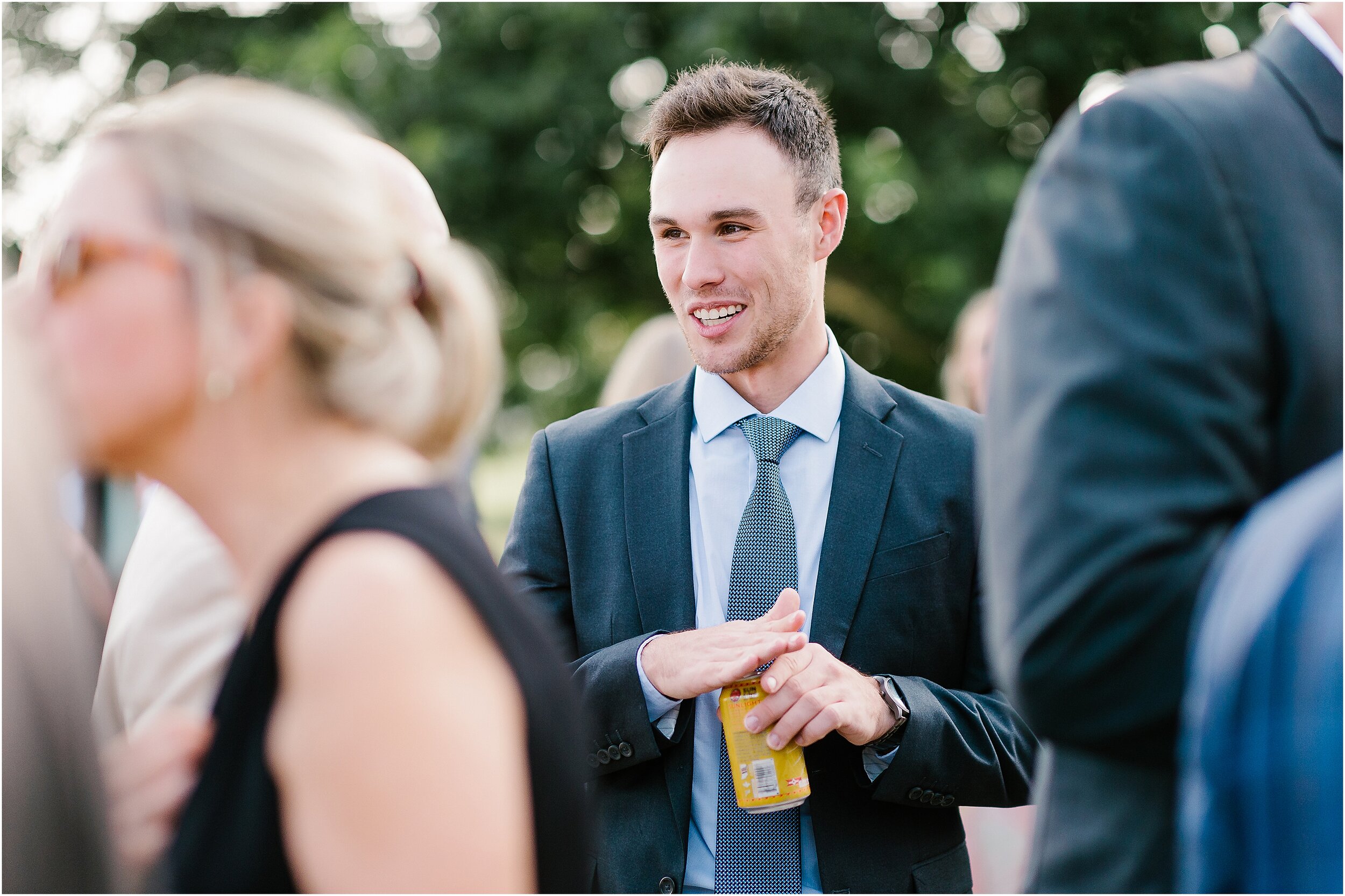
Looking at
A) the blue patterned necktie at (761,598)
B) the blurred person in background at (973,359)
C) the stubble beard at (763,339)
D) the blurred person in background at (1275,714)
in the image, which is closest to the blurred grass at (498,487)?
the blurred person in background at (973,359)

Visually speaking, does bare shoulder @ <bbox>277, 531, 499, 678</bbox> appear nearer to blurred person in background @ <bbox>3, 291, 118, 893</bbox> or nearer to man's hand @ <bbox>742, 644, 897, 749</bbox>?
blurred person in background @ <bbox>3, 291, 118, 893</bbox>

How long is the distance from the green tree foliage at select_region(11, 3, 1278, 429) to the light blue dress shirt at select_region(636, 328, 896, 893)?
5.49 meters

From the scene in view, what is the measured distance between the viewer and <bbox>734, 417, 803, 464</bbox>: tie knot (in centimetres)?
251

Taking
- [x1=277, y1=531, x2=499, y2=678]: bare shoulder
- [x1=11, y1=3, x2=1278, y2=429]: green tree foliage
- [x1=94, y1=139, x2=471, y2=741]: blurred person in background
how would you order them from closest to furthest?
[x1=277, y1=531, x2=499, y2=678]: bare shoulder → [x1=94, y1=139, x2=471, y2=741]: blurred person in background → [x1=11, y1=3, x2=1278, y2=429]: green tree foliage

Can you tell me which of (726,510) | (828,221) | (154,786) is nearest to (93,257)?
(154,786)

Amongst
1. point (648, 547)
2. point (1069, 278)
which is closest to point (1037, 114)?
point (648, 547)

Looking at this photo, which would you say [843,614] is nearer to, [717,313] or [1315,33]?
[717,313]

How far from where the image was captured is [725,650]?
209 cm

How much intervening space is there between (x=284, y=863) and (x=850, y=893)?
4.48ft

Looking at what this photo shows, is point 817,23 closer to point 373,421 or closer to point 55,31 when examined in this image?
point 55,31

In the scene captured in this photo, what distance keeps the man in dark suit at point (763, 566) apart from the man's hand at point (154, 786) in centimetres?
101

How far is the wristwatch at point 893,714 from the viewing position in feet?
7.23

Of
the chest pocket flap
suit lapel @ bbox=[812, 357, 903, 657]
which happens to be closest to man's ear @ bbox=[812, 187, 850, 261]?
suit lapel @ bbox=[812, 357, 903, 657]

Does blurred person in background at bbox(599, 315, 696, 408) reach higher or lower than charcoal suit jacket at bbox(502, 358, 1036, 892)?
higher
